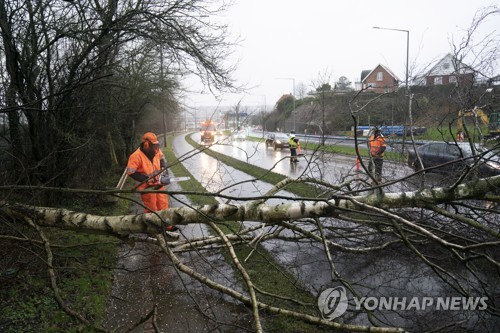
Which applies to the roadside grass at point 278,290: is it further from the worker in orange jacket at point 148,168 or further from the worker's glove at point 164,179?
the worker's glove at point 164,179

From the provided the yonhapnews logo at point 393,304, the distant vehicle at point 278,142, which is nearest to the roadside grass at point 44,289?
the yonhapnews logo at point 393,304

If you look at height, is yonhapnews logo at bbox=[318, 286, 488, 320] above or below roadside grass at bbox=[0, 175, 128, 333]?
below

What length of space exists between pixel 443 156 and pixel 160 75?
34.5ft

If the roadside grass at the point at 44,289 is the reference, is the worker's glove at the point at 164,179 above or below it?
above

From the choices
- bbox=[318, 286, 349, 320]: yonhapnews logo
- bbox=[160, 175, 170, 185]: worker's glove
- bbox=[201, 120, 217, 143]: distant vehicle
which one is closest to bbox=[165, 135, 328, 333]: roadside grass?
bbox=[318, 286, 349, 320]: yonhapnews logo

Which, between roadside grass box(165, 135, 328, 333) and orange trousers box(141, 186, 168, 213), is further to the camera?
orange trousers box(141, 186, 168, 213)

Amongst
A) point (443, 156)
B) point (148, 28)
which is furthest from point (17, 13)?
point (443, 156)

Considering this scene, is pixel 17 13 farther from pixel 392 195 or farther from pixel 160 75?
pixel 160 75

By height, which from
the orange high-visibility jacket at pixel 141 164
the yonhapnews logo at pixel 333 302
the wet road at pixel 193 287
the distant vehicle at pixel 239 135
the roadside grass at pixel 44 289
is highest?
the distant vehicle at pixel 239 135

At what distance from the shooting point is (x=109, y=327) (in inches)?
125

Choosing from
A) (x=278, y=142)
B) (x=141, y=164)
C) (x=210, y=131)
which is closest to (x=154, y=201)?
(x=141, y=164)

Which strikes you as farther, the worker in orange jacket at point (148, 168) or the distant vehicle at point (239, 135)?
the worker in orange jacket at point (148, 168)

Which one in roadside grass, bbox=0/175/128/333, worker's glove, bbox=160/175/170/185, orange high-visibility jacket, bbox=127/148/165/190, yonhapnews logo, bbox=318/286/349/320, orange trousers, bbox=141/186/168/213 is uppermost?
orange high-visibility jacket, bbox=127/148/165/190

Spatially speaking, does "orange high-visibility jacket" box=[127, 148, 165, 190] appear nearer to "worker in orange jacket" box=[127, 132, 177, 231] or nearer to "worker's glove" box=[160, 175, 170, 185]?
"worker in orange jacket" box=[127, 132, 177, 231]
